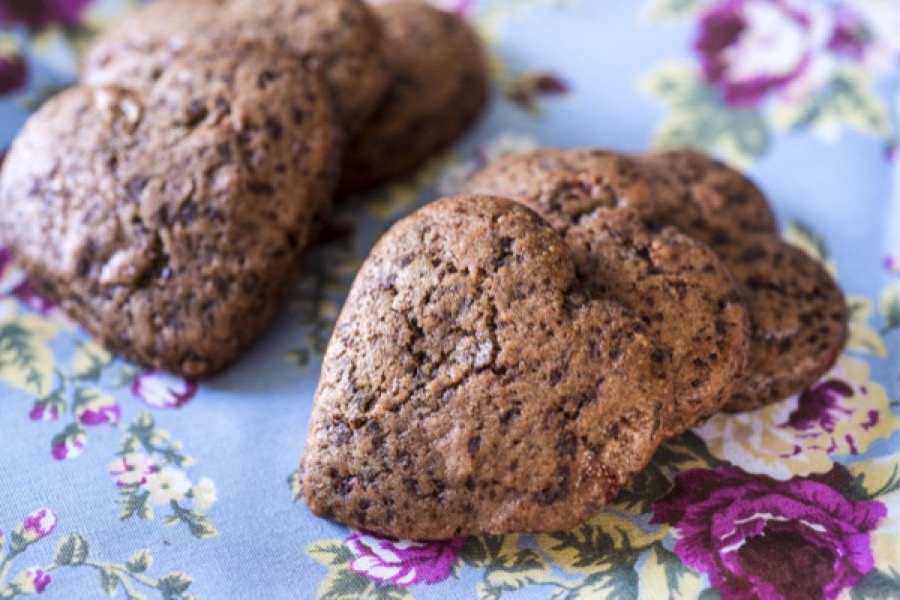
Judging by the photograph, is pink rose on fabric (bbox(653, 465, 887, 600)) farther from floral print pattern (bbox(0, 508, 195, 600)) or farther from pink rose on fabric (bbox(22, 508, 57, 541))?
pink rose on fabric (bbox(22, 508, 57, 541))

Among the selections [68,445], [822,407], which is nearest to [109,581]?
[68,445]

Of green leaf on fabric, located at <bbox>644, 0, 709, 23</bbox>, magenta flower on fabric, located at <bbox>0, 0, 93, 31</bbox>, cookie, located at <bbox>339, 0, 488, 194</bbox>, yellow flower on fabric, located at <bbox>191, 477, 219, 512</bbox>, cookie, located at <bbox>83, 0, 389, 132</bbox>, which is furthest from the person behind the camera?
green leaf on fabric, located at <bbox>644, 0, 709, 23</bbox>

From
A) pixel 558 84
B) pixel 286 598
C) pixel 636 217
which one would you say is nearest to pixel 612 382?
pixel 636 217

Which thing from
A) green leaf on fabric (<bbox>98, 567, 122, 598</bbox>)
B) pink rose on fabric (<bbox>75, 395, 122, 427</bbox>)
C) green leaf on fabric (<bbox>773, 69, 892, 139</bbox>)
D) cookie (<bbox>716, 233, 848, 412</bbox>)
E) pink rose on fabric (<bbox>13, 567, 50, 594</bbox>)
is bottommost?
green leaf on fabric (<bbox>98, 567, 122, 598</bbox>)

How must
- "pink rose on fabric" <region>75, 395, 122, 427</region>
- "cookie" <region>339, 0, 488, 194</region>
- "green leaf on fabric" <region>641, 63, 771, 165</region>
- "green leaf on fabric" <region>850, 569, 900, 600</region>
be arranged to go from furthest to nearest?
"green leaf on fabric" <region>641, 63, 771, 165</region>, "cookie" <region>339, 0, 488, 194</region>, "pink rose on fabric" <region>75, 395, 122, 427</region>, "green leaf on fabric" <region>850, 569, 900, 600</region>

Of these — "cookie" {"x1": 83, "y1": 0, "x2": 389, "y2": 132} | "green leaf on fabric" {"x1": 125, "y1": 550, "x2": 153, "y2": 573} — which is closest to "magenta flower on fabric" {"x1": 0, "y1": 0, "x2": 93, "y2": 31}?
"cookie" {"x1": 83, "y1": 0, "x2": 389, "y2": 132}

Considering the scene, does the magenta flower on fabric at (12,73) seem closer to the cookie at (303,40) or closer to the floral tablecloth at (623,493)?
the floral tablecloth at (623,493)
